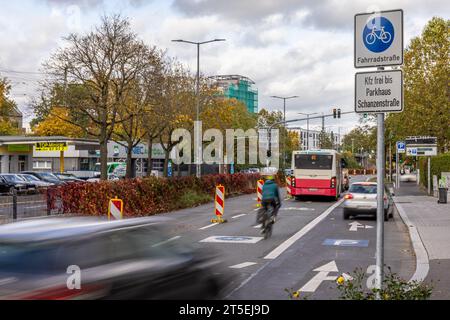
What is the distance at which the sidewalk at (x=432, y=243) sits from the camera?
420 inches

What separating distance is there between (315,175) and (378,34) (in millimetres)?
27387

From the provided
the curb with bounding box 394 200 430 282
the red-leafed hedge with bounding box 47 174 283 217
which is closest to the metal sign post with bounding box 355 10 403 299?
the curb with bounding box 394 200 430 282

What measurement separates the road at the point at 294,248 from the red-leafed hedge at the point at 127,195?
1.26 metres

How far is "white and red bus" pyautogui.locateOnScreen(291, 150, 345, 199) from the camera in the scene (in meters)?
33.9

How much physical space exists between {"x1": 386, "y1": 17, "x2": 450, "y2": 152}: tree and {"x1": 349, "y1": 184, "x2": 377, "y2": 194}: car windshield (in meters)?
23.6

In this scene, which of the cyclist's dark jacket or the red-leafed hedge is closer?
the cyclist's dark jacket

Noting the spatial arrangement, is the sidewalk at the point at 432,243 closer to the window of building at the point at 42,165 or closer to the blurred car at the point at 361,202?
the blurred car at the point at 361,202

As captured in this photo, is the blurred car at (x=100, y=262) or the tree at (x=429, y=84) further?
the tree at (x=429, y=84)

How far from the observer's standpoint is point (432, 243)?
15.6 m

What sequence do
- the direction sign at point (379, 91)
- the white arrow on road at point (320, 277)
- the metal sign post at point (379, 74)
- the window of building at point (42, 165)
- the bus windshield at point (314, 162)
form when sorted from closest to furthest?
1. the metal sign post at point (379, 74)
2. the direction sign at point (379, 91)
3. the white arrow on road at point (320, 277)
4. the bus windshield at point (314, 162)
5. the window of building at point (42, 165)

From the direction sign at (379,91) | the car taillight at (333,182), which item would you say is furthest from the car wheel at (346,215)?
the direction sign at (379,91)

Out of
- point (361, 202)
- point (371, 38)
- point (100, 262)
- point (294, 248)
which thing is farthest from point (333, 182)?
point (100, 262)

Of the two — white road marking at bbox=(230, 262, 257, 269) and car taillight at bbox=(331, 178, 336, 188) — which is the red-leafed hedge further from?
white road marking at bbox=(230, 262, 257, 269)
